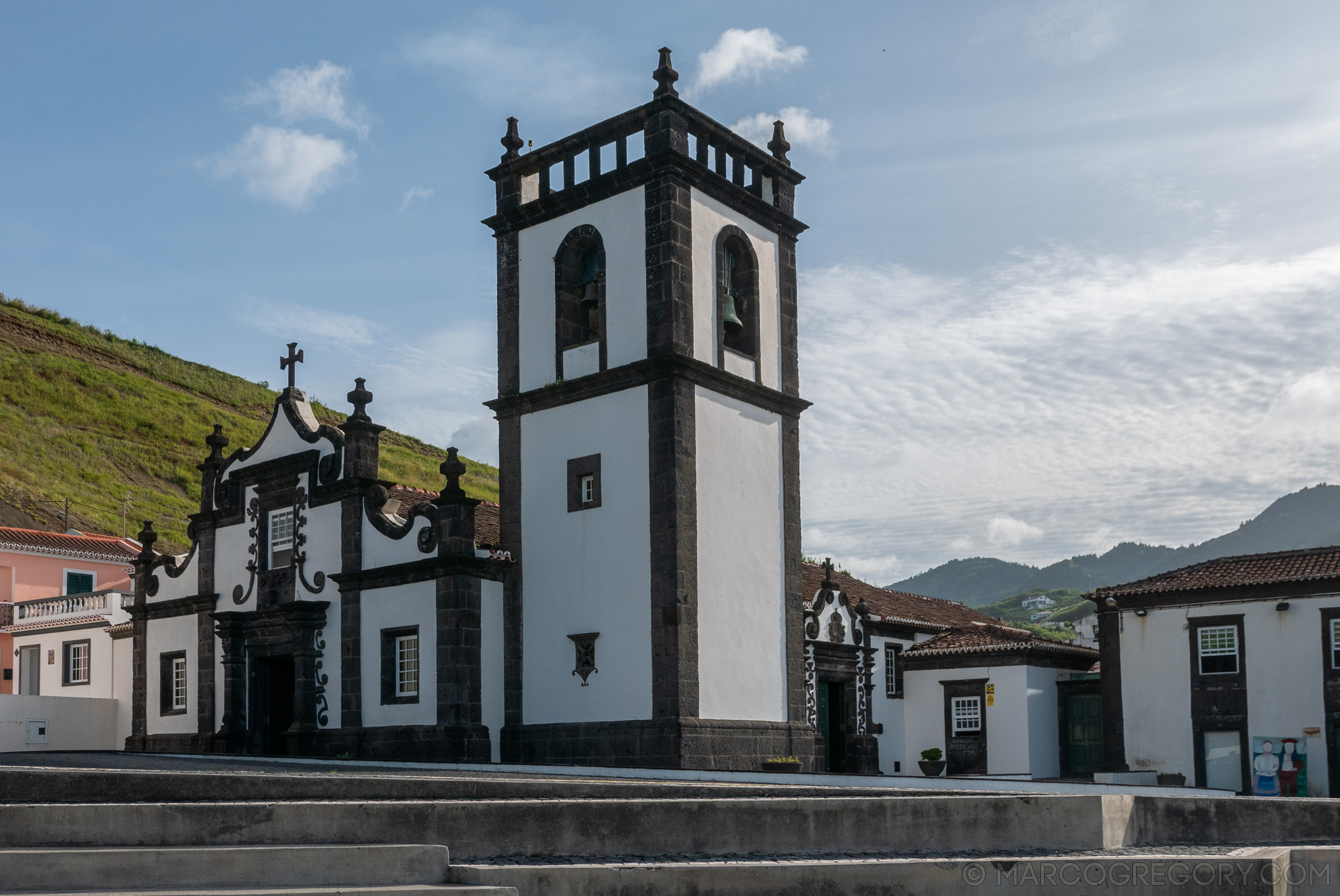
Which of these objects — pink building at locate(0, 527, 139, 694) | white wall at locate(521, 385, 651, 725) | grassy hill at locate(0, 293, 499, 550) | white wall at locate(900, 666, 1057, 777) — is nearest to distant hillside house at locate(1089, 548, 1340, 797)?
white wall at locate(900, 666, 1057, 777)

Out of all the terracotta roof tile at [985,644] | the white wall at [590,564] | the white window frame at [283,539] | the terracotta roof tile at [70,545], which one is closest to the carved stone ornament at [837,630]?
the terracotta roof tile at [985,644]

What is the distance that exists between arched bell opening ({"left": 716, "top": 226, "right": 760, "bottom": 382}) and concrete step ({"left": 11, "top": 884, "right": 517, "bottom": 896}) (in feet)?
53.1

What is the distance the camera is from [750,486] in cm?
2362

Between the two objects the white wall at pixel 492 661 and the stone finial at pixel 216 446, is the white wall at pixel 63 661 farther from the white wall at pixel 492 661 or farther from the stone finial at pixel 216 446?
the white wall at pixel 492 661

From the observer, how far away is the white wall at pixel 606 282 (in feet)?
75.6

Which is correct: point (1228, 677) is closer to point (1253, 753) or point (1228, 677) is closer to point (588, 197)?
point (1253, 753)

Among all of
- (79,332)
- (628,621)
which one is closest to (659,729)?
(628,621)

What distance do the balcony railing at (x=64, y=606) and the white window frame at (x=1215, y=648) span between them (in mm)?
25866

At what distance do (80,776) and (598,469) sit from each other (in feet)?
45.5

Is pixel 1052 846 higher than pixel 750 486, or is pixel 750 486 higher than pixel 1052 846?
pixel 750 486

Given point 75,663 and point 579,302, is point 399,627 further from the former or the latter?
point 75,663

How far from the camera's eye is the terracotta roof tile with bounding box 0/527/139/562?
41.2m

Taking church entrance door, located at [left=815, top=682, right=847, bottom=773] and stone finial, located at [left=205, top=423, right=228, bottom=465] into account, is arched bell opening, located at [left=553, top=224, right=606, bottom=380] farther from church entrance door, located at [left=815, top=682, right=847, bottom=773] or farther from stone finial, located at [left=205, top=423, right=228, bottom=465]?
church entrance door, located at [left=815, top=682, right=847, bottom=773]

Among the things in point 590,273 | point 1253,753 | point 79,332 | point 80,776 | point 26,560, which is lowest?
point 1253,753
